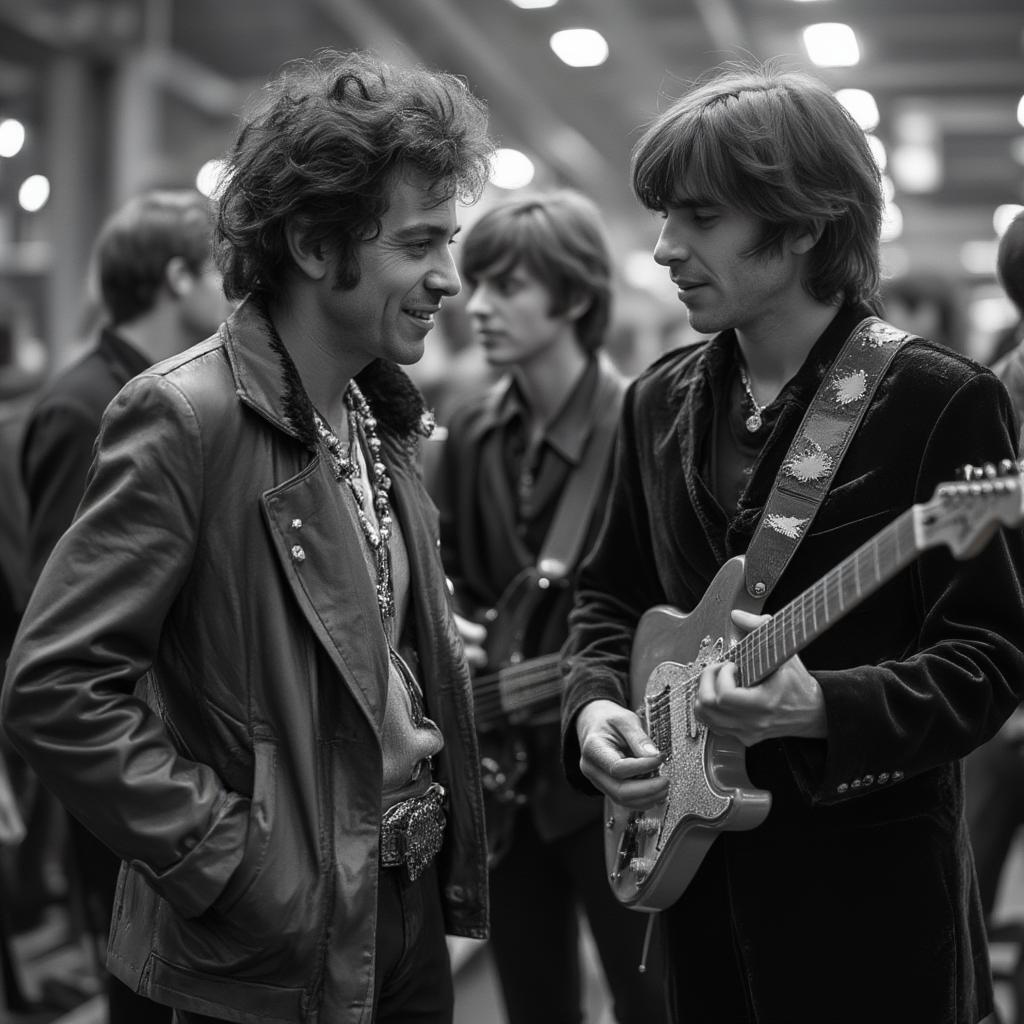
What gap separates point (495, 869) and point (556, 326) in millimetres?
1342

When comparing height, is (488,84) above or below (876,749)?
above

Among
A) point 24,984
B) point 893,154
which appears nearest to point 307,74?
point 24,984

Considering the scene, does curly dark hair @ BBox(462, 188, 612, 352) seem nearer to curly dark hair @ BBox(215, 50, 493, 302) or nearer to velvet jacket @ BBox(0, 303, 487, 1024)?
curly dark hair @ BBox(215, 50, 493, 302)

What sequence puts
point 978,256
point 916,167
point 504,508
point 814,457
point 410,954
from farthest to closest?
point 978,256, point 916,167, point 504,508, point 410,954, point 814,457

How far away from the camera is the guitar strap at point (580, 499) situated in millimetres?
3387

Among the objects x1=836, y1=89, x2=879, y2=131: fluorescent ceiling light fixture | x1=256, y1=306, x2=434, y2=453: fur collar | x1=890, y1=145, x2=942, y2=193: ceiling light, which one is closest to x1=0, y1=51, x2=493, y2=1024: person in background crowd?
x1=256, y1=306, x2=434, y2=453: fur collar

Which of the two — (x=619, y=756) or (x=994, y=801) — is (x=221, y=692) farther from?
(x=994, y=801)

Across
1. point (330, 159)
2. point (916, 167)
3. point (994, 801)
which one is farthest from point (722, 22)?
point (330, 159)

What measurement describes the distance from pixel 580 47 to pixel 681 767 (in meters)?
9.80

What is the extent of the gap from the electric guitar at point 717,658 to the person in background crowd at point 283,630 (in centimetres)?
30

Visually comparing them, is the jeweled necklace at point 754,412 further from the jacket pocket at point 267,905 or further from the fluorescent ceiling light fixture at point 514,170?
the fluorescent ceiling light fixture at point 514,170

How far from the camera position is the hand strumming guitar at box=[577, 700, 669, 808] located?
228 cm

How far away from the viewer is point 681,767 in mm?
2246

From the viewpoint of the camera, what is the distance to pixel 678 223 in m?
2.31
